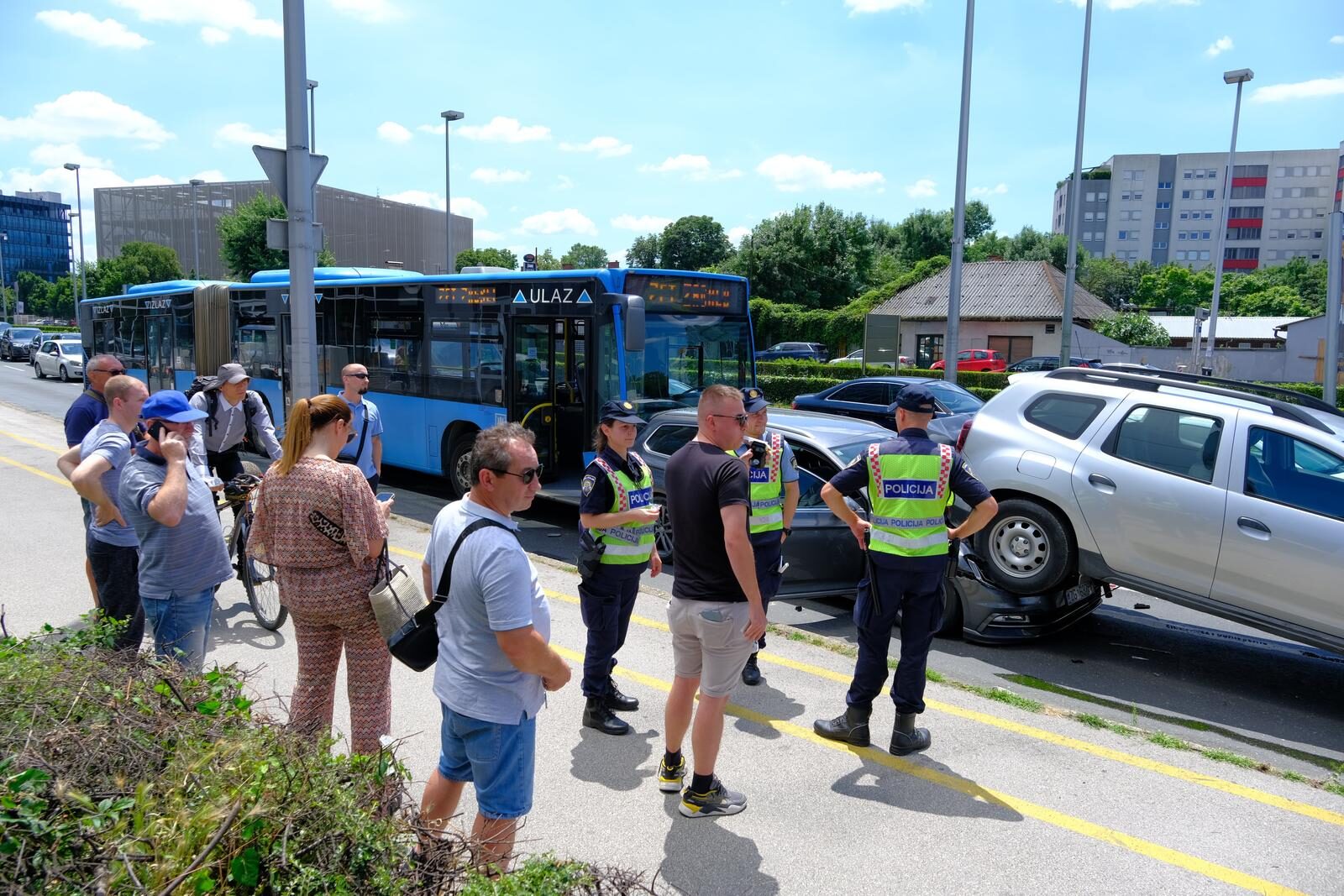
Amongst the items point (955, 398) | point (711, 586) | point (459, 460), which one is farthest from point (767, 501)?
point (955, 398)

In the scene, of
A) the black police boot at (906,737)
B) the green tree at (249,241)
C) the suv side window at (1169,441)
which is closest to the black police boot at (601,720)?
the black police boot at (906,737)

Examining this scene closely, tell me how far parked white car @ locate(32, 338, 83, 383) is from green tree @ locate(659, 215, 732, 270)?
55531 millimetres

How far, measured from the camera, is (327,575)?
365 cm

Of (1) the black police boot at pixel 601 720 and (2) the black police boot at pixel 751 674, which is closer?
(1) the black police boot at pixel 601 720

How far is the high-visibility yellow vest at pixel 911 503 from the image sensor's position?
4.73m

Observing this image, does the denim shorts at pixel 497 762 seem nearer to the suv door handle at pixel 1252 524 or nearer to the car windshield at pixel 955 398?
the suv door handle at pixel 1252 524

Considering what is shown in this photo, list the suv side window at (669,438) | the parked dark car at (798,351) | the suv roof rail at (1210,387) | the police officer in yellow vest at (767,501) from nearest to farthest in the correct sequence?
the police officer in yellow vest at (767,501) → the suv roof rail at (1210,387) → the suv side window at (669,438) → the parked dark car at (798,351)

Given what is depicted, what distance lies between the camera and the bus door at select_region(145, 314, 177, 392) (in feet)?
57.1

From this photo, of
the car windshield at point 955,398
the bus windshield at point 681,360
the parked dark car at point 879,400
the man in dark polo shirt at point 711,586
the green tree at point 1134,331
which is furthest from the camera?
the green tree at point 1134,331

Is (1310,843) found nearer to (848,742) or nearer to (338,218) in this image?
(848,742)

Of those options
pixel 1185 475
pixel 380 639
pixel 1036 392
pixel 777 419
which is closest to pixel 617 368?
pixel 777 419

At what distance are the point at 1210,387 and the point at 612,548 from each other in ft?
14.9

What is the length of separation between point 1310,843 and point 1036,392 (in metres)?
3.98

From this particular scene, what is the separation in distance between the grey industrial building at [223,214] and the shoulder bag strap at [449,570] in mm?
79765
